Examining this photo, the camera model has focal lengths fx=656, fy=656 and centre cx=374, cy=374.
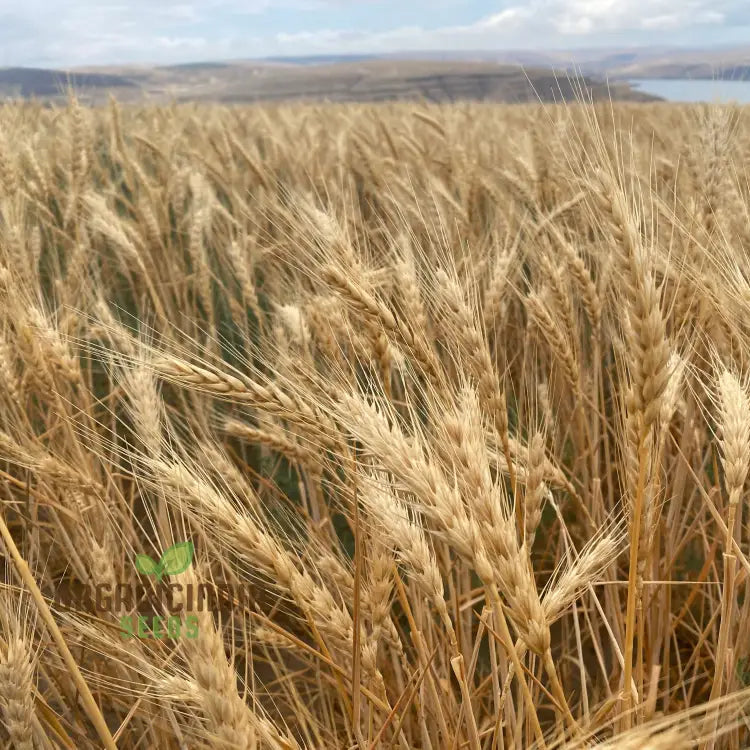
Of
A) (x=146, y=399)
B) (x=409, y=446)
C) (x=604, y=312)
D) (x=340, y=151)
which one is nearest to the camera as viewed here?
(x=409, y=446)

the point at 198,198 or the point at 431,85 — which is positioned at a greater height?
the point at 431,85

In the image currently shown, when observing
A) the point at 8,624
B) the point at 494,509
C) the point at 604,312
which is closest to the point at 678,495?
the point at 604,312

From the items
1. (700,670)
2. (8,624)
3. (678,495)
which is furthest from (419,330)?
(700,670)

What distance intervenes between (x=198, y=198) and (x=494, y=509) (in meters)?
2.72

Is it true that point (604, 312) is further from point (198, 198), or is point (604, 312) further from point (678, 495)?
point (198, 198)

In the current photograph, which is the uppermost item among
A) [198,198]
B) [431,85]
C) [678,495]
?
[431,85]

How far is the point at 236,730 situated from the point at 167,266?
277 cm

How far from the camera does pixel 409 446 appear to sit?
2.93 ft

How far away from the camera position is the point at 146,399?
4.36 ft

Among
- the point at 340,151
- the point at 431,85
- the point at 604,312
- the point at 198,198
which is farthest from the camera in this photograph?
the point at 431,85

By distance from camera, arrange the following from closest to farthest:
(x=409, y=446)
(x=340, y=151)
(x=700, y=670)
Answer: (x=409, y=446) → (x=700, y=670) → (x=340, y=151)

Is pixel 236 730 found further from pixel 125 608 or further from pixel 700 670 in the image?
pixel 700 670

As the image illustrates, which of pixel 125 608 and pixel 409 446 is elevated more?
pixel 409 446

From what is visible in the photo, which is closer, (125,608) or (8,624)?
(8,624)
